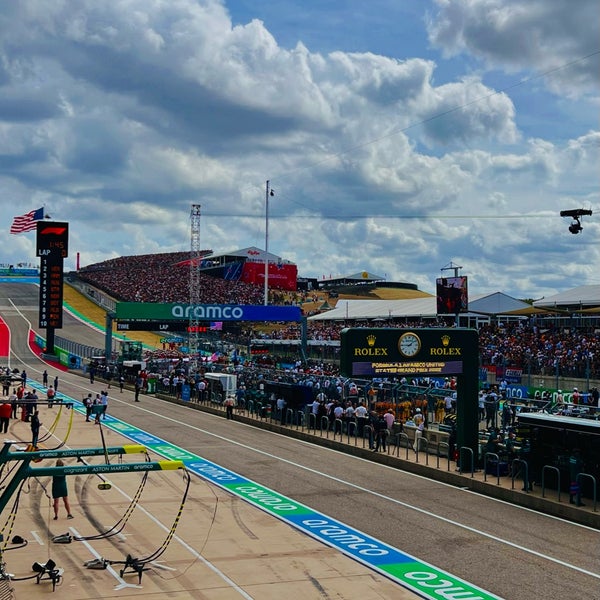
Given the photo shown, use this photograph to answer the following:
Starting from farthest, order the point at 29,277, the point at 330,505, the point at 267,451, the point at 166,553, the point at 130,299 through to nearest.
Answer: the point at 29,277 < the point at 130,299 < the point at 267,451 < the point at 330,505 < the point at 166,553

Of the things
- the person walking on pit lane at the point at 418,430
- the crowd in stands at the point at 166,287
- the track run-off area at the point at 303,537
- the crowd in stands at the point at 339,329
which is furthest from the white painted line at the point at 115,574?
the crowd in stands at the point at 166,287

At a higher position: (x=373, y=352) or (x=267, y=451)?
(x=373, y=352)

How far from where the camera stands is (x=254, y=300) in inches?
4003

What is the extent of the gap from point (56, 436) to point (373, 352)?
13.7 meters

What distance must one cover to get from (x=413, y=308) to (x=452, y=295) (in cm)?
2473

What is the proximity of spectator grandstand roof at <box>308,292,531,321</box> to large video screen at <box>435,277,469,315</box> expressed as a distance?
41.0 ft

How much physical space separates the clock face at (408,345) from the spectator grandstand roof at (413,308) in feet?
126

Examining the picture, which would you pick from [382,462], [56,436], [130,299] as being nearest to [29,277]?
[130,299]

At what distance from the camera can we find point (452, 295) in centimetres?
4669

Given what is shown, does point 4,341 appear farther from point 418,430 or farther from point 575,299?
point 418,430

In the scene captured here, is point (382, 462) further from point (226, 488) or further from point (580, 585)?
point (580, 585)

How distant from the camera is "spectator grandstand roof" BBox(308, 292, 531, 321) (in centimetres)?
6178

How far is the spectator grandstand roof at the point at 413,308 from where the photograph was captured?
6178 centimetres

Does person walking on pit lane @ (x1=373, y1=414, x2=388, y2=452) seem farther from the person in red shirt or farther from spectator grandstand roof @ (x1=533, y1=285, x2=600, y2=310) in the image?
spectator grandstand roof @ (x1=533, y1=285, x2=600, y2=310)
